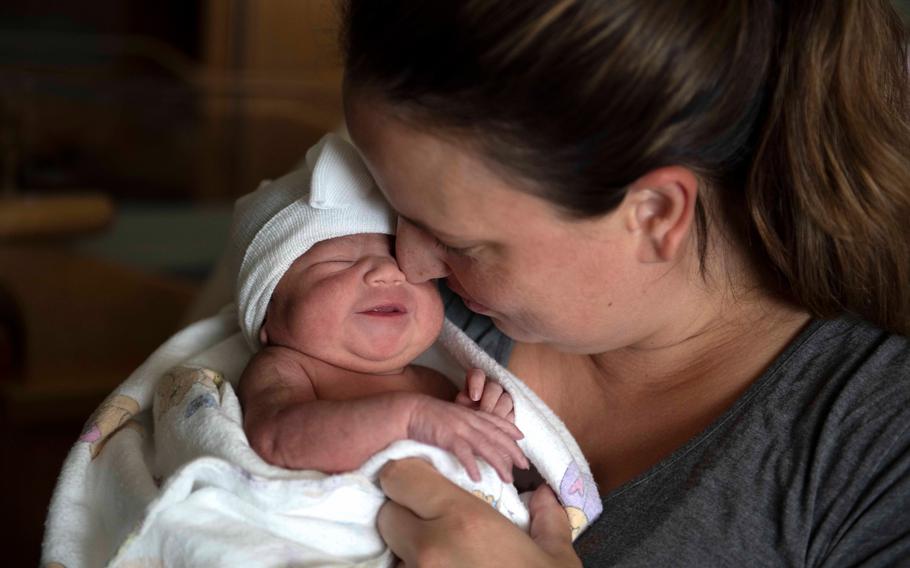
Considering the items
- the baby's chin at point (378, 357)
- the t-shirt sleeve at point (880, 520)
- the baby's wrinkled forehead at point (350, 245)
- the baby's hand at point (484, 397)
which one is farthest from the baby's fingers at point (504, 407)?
the t-shirt sleeve at point (880, 520)

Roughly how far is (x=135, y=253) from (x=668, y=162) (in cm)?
286

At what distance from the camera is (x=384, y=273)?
1.35 meters

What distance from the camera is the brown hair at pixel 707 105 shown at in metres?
1.10

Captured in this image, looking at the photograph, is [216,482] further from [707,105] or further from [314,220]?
[707,105]

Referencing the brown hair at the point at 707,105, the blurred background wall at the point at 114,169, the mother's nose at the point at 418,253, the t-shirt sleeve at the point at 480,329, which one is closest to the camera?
the brown hair at the point at 707,105

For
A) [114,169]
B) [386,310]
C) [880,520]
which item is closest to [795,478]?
[880,520]

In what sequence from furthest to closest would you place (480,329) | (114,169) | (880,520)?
(114,169)
(480,329)
(880,520)

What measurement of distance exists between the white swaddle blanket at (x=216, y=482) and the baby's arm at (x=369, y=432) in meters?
0.02

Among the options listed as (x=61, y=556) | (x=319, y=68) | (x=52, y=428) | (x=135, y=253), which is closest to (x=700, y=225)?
(x=61, y=556)

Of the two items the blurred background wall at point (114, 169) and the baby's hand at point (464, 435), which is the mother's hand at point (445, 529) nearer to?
the baby's hand at point (464, 435)

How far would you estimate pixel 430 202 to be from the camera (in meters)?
1.20

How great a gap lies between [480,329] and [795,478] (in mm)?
480

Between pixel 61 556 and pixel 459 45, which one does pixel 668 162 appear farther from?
pixel 61 556

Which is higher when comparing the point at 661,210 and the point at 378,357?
the point at 661,210
